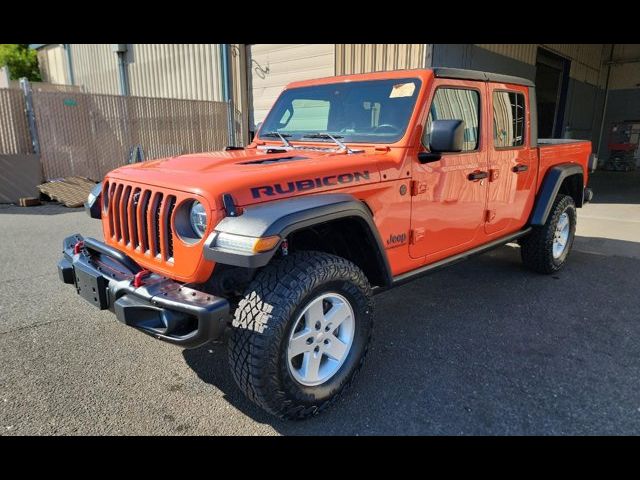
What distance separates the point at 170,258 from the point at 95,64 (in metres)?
19.9

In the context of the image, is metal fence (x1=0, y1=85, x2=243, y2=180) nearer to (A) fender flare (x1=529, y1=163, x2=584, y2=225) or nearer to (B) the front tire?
(A) fender flare (x1=529, y1=163, x2=584, y2=225)

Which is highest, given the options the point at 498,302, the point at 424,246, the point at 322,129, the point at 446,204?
the point at 322,129

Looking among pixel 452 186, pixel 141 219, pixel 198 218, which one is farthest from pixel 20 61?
pixel 452 186

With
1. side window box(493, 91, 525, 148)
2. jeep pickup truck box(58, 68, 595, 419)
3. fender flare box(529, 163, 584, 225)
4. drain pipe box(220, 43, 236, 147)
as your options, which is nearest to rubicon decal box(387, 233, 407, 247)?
jeep pickup truck box(58, 68, 595, 419)

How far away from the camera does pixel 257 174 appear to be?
2465 millimetres

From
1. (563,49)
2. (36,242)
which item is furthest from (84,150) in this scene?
(563,49)

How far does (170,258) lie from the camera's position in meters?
2.50

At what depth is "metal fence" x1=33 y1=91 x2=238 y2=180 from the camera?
9.91 m

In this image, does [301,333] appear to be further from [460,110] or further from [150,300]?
[460,110]

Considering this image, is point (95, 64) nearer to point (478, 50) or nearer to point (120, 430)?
point (478, 50)

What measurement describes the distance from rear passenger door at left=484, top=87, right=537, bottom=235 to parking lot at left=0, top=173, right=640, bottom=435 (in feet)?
2.58

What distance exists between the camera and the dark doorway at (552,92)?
15.7 metres

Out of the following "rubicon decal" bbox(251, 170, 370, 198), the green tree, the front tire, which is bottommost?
the front tire

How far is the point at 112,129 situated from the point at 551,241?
992cm
